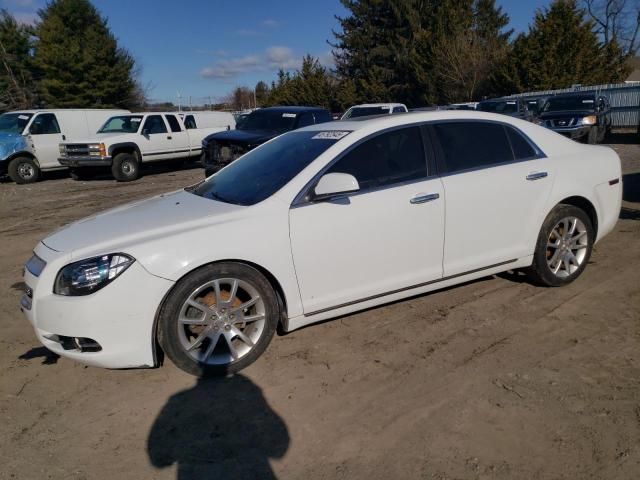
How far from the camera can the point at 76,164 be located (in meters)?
13.9

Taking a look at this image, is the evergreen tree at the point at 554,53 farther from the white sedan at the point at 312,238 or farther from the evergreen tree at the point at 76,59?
the white sedan at the point at 312,238

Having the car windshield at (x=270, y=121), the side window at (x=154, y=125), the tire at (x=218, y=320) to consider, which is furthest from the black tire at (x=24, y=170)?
the tire at (x=218, y=320)

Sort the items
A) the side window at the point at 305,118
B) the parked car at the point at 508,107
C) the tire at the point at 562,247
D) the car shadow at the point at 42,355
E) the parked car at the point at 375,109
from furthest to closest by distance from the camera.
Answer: the parked car at the point at 508,107, the parked car at the point at 375,109, the side window at the point at 305,118, the tire at the point at 562,247, the car shadow at the point at 42,355

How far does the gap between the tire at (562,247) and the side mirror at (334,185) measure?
1906mm

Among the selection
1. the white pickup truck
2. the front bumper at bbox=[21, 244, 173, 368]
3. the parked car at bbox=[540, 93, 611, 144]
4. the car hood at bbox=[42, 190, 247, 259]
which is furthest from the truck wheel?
the parked car at bbox=[540, 93, 611, 144]

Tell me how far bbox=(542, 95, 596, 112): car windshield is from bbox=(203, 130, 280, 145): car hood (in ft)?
37.7

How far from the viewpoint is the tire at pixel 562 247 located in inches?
175

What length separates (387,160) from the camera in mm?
3908

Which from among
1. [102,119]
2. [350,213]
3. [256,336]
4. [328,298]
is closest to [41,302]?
[256,336]

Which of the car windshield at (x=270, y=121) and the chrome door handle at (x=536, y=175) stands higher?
the car windshield at (x=270, y=121)

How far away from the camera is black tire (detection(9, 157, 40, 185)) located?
1412cm

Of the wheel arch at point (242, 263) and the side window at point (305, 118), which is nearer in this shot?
the wheel arch at point (242, 263)

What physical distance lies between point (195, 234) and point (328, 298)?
1.02 m

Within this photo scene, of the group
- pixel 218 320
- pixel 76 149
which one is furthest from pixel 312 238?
pixel 76 149
